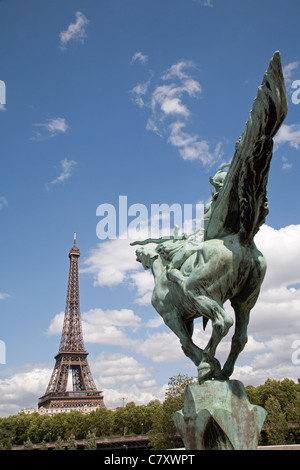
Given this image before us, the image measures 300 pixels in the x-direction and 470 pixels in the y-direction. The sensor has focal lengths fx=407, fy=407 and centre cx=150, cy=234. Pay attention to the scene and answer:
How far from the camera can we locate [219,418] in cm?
559

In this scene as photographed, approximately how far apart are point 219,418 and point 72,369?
7292 centimetres

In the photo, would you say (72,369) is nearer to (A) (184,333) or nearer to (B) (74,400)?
(B) (74,400)

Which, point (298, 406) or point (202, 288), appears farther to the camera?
point (298, 406)

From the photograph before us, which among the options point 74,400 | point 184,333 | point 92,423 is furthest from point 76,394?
point 184,333

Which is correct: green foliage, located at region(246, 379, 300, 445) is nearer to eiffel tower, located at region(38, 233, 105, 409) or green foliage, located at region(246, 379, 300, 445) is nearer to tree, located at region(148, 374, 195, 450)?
tree, located at region(148, 374, 195, 450)

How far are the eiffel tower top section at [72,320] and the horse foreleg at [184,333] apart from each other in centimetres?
6820

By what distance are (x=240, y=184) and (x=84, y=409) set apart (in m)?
74.0

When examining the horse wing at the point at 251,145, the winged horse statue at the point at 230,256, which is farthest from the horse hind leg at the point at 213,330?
the horse wing at the point at 251,145

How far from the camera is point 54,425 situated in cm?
6012

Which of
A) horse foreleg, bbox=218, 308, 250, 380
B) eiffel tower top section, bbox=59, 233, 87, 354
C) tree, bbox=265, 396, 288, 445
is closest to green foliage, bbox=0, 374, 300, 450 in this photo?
tree, bbox=265, 396, 288, 445

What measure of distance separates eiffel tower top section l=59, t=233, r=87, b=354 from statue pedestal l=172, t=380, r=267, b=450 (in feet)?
227

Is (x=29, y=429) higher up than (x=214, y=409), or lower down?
lower down

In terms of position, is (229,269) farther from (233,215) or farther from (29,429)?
(29,429)
